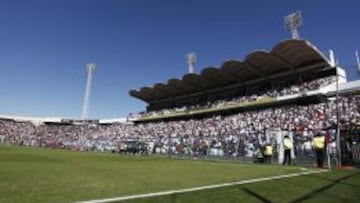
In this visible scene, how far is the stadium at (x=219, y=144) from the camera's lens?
8992mm

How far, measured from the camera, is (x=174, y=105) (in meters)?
74.1

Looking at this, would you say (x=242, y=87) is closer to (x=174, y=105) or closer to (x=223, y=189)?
(x=174, y=105)

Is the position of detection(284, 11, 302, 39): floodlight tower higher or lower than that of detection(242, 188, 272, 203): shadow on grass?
higher

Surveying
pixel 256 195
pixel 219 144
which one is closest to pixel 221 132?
pixel 219 144

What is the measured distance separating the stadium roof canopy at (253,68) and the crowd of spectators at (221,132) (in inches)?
259

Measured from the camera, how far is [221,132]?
155 feet

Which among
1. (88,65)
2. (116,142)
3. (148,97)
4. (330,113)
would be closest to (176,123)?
(116,142)

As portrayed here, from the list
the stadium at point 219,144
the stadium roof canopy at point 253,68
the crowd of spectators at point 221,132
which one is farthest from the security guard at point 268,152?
the stadium roof canopy at point 253,68

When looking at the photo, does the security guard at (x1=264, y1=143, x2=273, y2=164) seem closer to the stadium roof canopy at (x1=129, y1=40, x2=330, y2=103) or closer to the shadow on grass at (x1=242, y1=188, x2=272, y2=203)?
the shadow on grass at (x1=242, y1=188, x2=272, y2=203)

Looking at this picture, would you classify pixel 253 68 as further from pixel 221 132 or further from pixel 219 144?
pixel 219 144

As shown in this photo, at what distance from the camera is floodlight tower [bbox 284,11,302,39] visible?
56.2m

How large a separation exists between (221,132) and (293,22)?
64.9ft

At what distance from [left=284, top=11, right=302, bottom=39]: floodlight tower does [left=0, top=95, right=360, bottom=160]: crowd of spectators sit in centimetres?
1375

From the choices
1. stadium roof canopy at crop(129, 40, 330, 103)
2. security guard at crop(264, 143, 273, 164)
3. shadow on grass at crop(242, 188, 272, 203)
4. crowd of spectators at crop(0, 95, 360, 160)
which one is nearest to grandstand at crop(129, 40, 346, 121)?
stadium roof canopy at crop(129, 40, 330, 103)
